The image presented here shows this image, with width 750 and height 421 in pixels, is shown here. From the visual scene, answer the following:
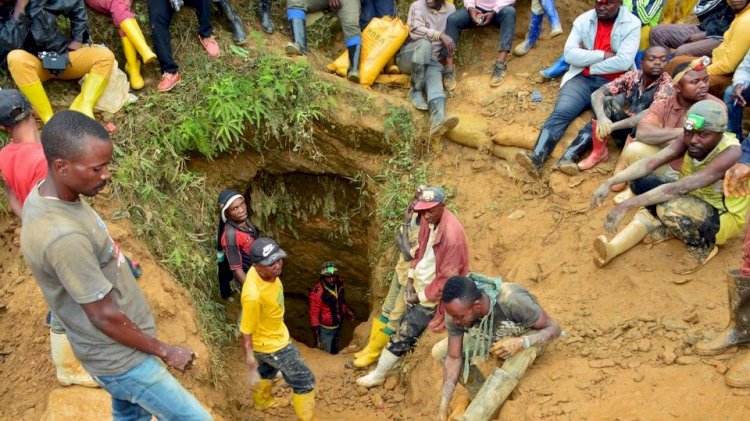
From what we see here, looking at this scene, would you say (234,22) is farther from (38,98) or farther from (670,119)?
(670,119)

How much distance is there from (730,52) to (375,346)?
4117 mm

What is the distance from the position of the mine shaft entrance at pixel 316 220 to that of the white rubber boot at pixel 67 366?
133 inches

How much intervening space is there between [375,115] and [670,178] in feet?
10.3

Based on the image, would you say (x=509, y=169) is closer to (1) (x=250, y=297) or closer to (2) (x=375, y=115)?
(2) (x=375, y=115)

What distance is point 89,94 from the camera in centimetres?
587

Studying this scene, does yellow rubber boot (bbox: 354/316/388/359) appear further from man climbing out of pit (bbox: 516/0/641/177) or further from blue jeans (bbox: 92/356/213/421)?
blue jeans (bbox: 92/356/213/421)

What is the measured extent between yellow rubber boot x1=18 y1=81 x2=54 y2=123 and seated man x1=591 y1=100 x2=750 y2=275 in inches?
188

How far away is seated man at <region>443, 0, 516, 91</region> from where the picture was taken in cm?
695

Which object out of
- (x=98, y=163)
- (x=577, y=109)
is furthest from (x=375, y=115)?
(x=98, y=163)

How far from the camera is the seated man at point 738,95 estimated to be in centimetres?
512

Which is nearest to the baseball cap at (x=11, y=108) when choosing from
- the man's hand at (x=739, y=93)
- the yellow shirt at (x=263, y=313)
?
the yellow shirt at (x=263, y=313)

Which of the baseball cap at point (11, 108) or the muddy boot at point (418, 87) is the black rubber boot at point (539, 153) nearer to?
the muddy boot at point (418, 87)

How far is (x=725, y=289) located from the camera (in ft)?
14.3

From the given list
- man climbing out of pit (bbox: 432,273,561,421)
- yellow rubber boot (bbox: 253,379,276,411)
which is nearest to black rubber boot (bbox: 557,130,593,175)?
man climbing out of pit (bbox: 432,273,561,421)
